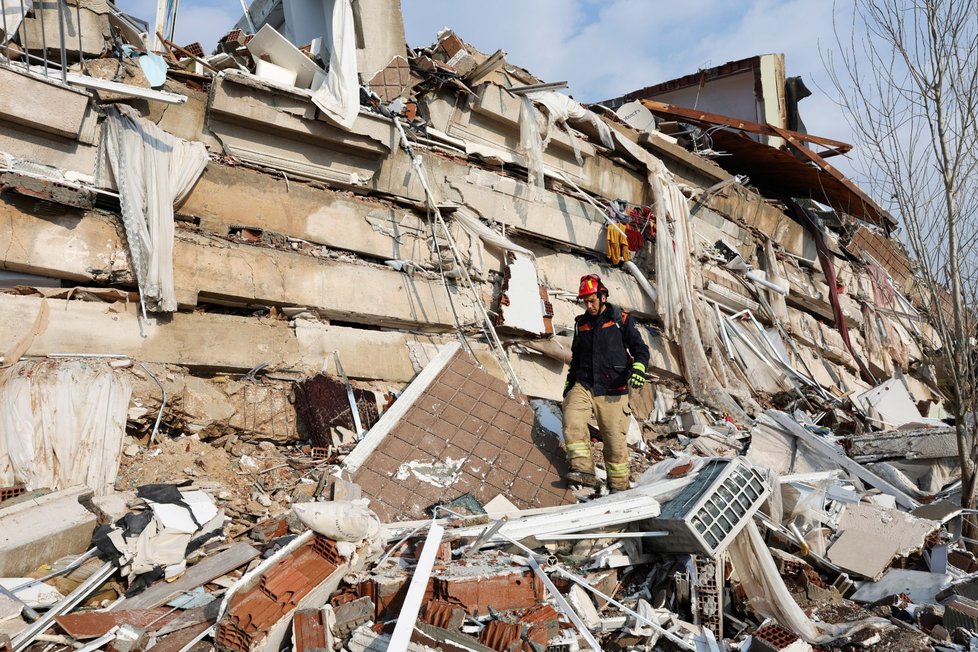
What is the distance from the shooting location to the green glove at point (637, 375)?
19.1ft

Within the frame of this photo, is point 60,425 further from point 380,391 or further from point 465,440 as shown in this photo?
point 465,440

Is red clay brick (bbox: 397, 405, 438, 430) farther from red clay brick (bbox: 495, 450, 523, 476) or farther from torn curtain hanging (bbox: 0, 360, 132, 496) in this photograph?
torn curtain hanging (bbox: 0, 360, 132, 496)

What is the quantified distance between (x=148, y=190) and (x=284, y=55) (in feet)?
7.25

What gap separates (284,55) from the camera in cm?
763

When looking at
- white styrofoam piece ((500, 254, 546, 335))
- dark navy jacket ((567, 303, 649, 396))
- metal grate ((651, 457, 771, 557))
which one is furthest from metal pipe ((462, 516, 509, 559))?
white styrofoam piece ((500, 254, 546, 335))

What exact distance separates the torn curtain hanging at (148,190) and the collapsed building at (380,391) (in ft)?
0.09

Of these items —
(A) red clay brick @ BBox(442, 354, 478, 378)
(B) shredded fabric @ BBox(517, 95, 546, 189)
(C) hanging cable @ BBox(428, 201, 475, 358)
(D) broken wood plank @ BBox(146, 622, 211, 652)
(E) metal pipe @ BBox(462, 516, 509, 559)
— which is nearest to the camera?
(D) broken wood plank @ BBox(146, 622, 211, 652)

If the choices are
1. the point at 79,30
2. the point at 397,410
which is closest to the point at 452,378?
the point at 397,410

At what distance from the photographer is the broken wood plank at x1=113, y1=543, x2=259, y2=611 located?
407 cm

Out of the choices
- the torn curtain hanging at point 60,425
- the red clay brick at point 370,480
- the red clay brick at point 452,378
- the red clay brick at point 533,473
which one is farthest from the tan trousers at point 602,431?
the torn curtain hanging at point 60,425

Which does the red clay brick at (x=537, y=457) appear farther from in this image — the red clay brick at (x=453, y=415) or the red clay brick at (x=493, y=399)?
the red clay brick at (x=453, y=415)

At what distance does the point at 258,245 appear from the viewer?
6.84 metres

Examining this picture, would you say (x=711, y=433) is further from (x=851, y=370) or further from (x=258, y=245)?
(x=851, y=370)

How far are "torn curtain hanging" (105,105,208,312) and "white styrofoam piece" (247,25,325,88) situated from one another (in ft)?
5.21
